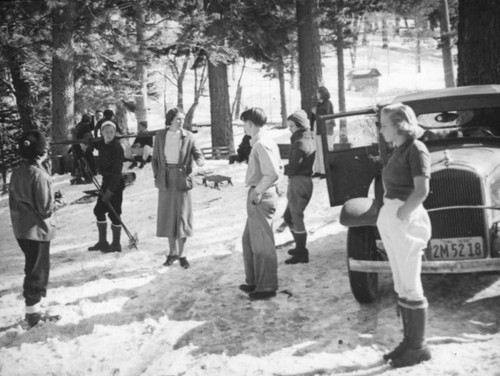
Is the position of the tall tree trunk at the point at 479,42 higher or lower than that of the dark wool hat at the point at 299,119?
higher

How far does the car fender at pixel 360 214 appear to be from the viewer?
4723 millimetres

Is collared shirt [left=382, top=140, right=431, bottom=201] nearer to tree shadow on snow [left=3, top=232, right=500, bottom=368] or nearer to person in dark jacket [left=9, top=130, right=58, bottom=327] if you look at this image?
tree shadow on snow [left=3, top=232, right=500, bottom=368]

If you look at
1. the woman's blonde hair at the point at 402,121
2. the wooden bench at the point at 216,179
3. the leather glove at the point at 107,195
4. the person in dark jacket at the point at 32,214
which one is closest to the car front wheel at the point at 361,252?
the woman's blonde hair at the point at 402,121

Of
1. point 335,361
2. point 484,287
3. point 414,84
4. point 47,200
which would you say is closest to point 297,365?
point 335,361

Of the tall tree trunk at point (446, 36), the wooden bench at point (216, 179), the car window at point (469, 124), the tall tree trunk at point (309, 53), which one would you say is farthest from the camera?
the tall tree trunk at point (446, 36)

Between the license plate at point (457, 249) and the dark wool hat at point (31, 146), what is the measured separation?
4.12m

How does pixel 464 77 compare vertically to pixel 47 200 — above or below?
above

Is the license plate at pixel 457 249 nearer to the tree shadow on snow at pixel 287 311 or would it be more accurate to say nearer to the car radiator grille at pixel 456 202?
the car radiator grille at pixel 456 202

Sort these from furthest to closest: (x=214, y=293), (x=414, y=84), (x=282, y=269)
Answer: (x=414, y=84) < (x=282, y=269) < (x=214, y=293)

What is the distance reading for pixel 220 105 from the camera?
1558cm

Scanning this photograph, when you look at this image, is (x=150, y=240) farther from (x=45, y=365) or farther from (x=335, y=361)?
(x=335, y=361)

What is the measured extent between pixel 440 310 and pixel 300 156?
272 cm

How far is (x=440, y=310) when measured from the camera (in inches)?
186

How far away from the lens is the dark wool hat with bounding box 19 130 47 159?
16.6 feet
